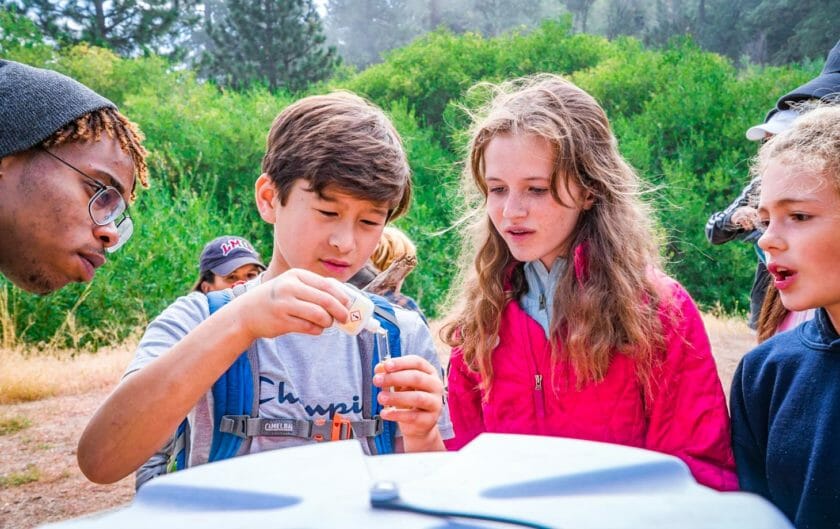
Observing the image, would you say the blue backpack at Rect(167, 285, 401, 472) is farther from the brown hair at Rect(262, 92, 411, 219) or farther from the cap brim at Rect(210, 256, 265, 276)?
the cap brim at Rect(210, 256, 265, 276)

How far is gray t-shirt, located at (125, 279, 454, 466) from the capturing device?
1.70 meters

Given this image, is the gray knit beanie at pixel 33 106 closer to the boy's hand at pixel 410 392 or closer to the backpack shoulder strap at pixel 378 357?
the backpack shoulder strap at pixel 378 357

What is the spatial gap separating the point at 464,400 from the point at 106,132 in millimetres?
1435

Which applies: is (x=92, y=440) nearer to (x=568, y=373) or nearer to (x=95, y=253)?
(x=95, y=253)

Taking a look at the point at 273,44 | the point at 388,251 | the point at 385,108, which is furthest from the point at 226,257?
the point at 273,44

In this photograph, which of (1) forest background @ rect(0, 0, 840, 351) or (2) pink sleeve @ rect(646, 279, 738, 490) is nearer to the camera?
(2) pink sleeve @ rect(646, 279, 738, 490)

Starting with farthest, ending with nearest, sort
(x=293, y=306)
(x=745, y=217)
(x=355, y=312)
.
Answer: (x=745, y=217)
(x=355, y=312)
(x=293, y=306)

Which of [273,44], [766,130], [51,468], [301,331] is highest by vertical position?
[273,44]

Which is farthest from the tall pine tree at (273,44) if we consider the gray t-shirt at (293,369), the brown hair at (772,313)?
the gray t-shirt at (293,369)

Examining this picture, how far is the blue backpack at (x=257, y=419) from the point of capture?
1684mm

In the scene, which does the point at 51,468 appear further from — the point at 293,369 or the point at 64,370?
the point at 293,369

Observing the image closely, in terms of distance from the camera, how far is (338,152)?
2.03m

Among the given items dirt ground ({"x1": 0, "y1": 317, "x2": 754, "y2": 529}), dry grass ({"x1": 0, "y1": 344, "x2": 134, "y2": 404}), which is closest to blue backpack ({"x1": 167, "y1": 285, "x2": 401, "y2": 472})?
dirt ground ({"x1": 0, "y1": 317, "x2": 754, "y2": 529})

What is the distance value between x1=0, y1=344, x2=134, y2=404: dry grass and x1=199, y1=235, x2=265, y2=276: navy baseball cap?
2346 mm
